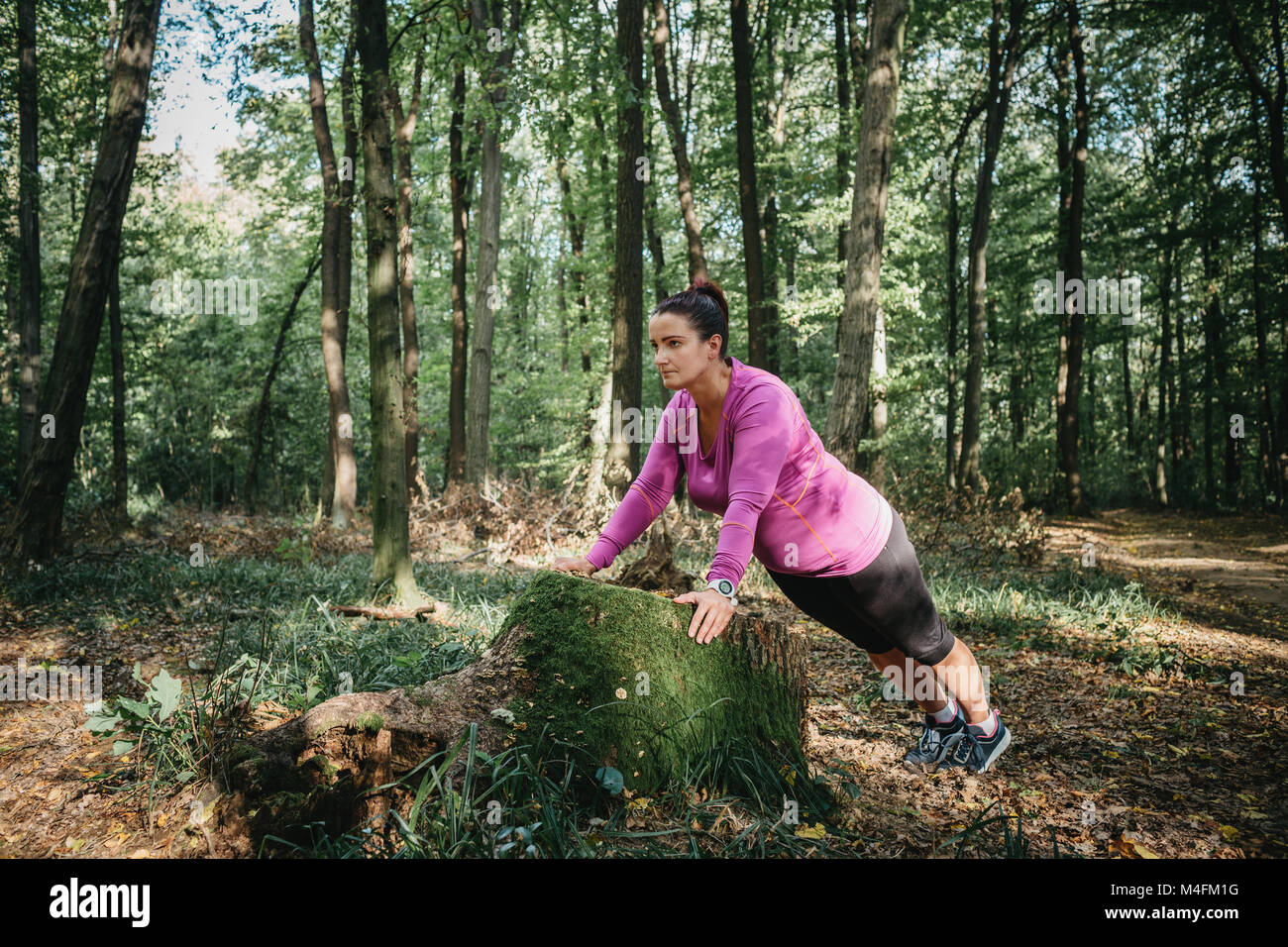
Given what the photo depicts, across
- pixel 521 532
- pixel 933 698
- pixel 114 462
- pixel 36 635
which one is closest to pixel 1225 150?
pixel 521 532

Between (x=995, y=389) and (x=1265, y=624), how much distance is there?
871 inches

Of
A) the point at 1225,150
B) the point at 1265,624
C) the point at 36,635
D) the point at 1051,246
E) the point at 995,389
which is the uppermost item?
the point at 1225,150

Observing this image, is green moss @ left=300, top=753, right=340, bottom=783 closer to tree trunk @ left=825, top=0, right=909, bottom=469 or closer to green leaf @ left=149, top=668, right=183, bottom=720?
green leaf @ left=149, top=668, right=183, bottom=720

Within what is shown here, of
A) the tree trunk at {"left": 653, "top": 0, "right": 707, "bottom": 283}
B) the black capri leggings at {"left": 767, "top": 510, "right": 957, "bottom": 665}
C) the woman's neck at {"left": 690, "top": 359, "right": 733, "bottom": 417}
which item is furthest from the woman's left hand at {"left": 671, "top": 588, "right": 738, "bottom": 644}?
the tree trunk at {"left": 653, "top": 0, "right": 707, "bottom": 283}

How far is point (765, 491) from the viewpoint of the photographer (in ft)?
8.71

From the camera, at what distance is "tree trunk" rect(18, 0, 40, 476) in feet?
32.3

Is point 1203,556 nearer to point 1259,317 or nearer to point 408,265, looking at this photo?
point 1259,317

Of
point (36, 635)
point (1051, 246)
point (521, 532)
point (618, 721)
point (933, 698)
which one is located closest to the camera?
point (618, 721)

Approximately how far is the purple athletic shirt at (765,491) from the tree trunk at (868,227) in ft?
18.0

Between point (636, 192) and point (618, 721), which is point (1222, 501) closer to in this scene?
point (636, 192)

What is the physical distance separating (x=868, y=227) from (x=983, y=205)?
9.69 metres

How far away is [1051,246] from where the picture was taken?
17.8 meters

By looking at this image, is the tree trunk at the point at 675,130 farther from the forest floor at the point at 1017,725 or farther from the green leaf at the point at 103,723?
the green leaf at the point at 103,723

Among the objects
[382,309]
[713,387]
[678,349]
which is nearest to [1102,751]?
[713,387]
